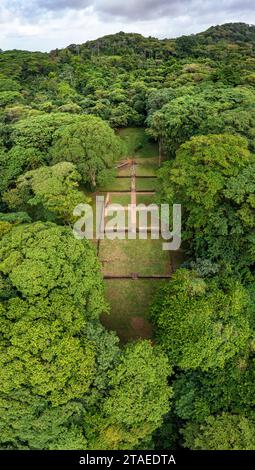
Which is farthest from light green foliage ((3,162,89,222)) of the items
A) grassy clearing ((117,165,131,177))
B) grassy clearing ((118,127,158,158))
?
grassy clearing ((118,127,158,158))

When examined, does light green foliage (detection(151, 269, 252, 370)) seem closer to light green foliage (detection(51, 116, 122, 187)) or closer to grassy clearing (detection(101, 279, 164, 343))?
grassy clearing (detection(101, 279, 164, 343))

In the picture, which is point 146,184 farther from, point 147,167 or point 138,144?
point 138,144

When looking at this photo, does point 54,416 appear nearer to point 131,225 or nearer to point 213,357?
point 213,357

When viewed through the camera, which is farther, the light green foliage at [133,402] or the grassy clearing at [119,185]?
the grassy clearing at [119,185]

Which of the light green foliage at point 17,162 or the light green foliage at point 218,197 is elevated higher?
the light green foliage at point 17,162

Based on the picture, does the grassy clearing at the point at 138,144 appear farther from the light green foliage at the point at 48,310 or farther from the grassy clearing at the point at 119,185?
the light green foliage at the point at 48,310

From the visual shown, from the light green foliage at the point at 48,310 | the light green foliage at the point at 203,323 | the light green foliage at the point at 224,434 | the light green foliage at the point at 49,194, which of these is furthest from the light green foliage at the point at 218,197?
the light green foliage at the point at 224,434
